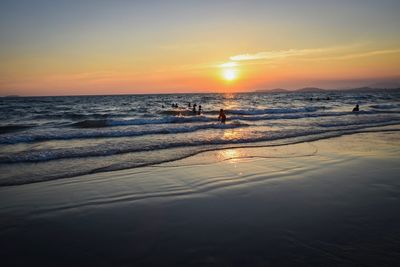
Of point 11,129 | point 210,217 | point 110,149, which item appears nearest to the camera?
point 210,217

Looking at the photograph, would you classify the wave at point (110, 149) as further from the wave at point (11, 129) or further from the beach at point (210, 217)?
the wave at point (11, 129)

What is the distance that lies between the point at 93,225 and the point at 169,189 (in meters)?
2.18

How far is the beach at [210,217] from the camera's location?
3725 mm

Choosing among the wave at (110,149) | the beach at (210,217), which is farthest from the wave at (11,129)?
the beach at (210,217)

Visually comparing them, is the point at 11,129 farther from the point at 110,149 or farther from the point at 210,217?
the point at 210,217

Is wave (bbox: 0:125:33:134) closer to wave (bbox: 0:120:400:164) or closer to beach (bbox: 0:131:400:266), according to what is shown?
wave (bbox: 0:120:400:164)

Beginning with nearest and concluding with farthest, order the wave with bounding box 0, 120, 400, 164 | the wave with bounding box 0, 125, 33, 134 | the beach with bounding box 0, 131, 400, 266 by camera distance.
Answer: the beach with bounding box 0, 131, 400, 266 → the wave with bounding box 0, 120, 400, 164 → the wave with bounding box 0, 125, 33, 134

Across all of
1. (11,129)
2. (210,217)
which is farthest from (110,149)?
(11,129)

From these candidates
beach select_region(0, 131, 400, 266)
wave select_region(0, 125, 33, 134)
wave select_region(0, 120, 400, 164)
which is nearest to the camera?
beach select_region(0, 131, 400, 266)

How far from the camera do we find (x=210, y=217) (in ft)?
16.4

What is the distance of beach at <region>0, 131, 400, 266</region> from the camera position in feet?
12.2

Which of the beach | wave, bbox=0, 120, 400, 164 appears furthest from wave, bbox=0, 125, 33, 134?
the beach

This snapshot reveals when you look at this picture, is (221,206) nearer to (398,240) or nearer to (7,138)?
(398,240)

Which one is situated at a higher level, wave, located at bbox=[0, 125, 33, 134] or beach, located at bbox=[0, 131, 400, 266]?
beach, located at bbox=[0, 131, 400, 266]
